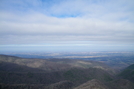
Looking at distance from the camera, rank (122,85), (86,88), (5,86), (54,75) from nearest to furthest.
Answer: (86,88), (5,86), (122,85), (54,75)

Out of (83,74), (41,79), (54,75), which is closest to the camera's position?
(41,79)

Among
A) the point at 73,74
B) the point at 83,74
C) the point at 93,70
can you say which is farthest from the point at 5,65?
the point at 93,70

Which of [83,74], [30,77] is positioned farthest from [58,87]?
[83,74]

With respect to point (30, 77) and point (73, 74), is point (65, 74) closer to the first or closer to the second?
point (73, 74)

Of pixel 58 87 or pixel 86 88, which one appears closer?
pixel 86 88

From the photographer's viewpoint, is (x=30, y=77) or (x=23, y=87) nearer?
(x=23, y=87)

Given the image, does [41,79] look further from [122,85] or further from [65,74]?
[122,85]

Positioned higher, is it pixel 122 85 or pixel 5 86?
pixel 5 86

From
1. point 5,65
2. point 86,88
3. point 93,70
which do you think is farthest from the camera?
point 5,65

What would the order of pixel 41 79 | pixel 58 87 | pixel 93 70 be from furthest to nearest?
1. pixel 93 70
2. pixel 41 79
3. pixel 58 87
